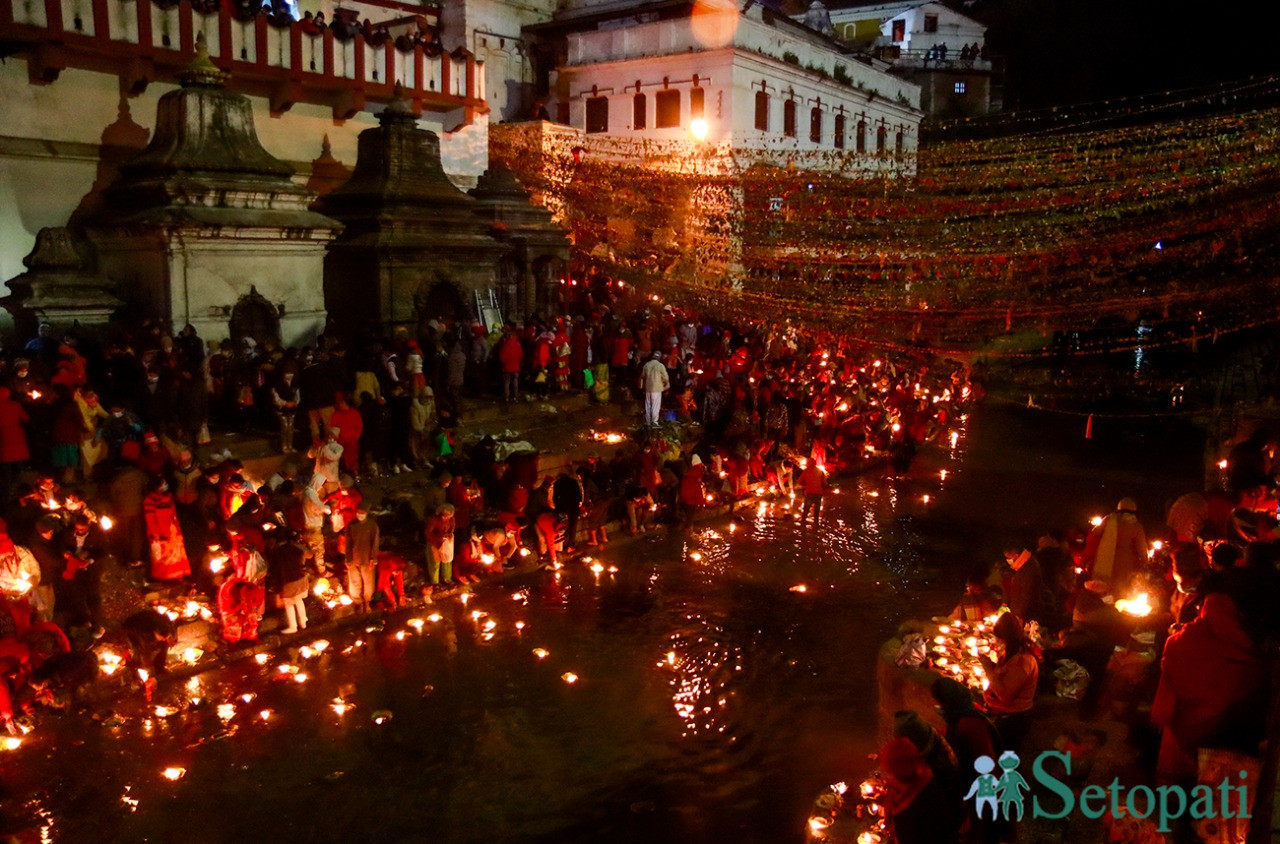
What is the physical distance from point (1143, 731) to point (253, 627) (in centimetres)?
850

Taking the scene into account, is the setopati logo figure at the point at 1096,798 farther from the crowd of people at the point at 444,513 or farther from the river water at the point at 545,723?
the river water at the point at 545,723

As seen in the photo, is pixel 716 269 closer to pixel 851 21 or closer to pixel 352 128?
pixel 352 128

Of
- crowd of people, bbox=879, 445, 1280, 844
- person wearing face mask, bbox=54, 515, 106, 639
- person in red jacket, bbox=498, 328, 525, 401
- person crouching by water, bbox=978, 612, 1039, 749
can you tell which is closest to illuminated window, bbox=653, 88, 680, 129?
person in red jacket, bbox=498, 328, 525, 401

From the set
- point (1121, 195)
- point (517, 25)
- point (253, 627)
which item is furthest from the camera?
point (517, 25)

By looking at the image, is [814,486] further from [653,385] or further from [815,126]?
[815,126]

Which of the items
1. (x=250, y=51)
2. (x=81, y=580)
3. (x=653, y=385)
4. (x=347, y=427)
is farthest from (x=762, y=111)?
(x=81, y=580)

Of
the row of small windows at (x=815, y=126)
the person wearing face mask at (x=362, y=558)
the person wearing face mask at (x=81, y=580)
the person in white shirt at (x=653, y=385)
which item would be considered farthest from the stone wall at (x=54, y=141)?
the row of small windows at (x=815, y=126)

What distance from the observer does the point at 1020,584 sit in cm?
867

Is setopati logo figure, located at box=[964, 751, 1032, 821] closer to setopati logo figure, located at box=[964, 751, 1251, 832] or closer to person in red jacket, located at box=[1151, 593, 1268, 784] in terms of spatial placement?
setopati logo figure, located at box=[964, 751, 1251, 832]

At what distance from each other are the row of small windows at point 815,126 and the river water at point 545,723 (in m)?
21.1

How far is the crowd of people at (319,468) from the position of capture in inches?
374

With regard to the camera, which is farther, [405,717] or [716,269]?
[716,269]

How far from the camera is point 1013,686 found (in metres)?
6.83

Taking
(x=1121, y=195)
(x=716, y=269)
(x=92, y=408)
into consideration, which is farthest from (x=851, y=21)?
(x=92, y=408)
